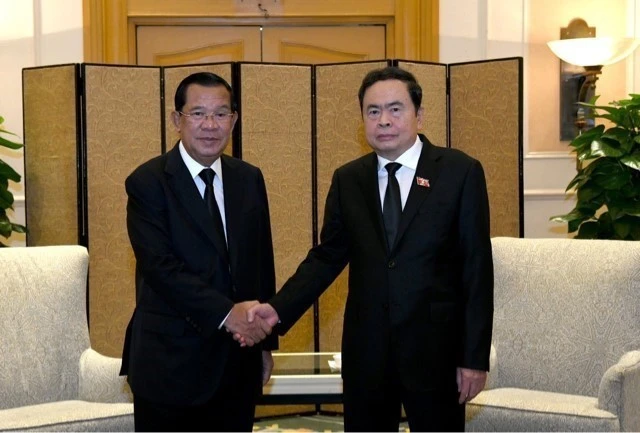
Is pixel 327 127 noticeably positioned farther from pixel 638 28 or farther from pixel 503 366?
pixel 638 28

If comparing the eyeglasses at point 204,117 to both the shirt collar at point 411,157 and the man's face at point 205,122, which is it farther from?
the shirt collar at point 411,157

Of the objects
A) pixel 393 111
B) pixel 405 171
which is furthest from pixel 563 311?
pixel 393 111

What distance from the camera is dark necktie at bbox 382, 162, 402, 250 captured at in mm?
2764

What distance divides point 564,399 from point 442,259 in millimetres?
1286

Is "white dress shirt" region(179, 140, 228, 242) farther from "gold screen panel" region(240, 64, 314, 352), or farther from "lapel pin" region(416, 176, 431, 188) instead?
"gold screen panel" region(240, 64, 314, 352)

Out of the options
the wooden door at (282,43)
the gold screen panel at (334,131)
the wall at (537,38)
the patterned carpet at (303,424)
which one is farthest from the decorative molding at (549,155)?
the patterned carpet at (303,424)

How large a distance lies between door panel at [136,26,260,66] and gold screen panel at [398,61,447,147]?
5.73 feet

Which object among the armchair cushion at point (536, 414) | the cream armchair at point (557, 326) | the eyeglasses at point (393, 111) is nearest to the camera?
the eyeglasses at point (393, 111)

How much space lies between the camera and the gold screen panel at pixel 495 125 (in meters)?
5.09

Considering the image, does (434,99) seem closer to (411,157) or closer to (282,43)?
(282,43)

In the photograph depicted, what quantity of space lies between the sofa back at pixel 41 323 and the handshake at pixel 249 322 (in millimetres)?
1218

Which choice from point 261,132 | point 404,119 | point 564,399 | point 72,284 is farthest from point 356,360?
point 261,132

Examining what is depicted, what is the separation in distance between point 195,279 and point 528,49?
13.7 ft

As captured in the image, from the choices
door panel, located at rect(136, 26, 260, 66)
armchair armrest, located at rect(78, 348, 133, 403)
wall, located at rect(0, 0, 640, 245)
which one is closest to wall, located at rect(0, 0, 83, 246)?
wall, located at rect(0, 0, 640, 245)
